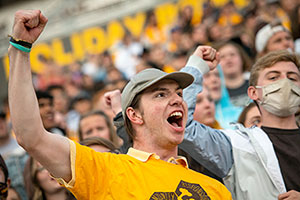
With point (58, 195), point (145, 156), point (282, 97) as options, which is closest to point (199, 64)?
point (282, 97)

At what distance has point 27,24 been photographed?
226 cm

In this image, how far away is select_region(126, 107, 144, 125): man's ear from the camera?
297 centimetres

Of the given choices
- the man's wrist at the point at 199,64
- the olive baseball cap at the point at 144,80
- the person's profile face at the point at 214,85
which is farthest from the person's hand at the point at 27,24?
the person's profile face at the point at 214,85

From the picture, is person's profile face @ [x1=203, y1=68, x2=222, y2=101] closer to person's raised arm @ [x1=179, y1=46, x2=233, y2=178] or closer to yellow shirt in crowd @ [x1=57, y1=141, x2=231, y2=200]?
person's raised arm @ [x1=179, y1=46, x2=233, y2=178]

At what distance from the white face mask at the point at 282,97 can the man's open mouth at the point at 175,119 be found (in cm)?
71

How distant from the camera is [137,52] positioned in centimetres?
1070

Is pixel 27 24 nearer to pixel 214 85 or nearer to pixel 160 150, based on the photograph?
pixel 160 150

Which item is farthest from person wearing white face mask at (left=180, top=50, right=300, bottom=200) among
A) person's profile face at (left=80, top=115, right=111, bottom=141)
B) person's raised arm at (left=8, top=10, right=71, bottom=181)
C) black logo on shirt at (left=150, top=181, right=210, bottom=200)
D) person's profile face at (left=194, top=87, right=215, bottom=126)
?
person's profile face at (left=80, top=115, right=111, bottom=141)

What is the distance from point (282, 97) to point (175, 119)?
2.64ft

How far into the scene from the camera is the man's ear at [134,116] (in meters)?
2.97

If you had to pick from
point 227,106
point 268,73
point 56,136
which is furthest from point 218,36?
point 56,136

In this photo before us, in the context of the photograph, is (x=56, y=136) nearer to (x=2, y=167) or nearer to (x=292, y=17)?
(x=2, y=167)

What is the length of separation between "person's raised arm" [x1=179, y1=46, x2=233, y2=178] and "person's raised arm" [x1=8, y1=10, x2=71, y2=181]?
1137mm

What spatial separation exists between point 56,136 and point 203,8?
25.8 ft
